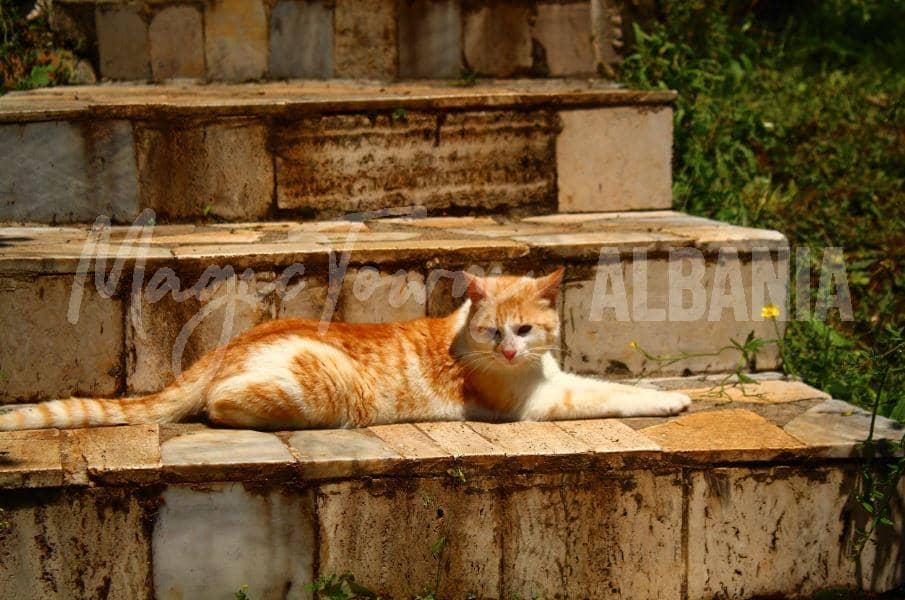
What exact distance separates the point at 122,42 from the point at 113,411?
3269mm

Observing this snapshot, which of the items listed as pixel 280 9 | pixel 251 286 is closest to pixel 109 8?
pixel 280 9

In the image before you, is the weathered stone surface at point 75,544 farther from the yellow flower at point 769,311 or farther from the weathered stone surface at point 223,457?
the yellow flower at point 769,311

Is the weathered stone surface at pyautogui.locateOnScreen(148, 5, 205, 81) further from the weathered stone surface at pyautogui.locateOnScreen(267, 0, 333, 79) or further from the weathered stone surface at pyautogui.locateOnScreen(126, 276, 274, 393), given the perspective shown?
the weathered stone surface at pyautogui.locateOnScreen(126, 276, 274, 393)

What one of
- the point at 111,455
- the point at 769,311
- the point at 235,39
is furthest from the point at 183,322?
the point at 235,39

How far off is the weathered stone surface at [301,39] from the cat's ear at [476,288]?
282 centimetres

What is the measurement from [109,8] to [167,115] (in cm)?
167

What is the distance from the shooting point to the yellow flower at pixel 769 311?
16.4 ft

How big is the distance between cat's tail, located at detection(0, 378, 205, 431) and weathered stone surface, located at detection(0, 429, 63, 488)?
0.06 m

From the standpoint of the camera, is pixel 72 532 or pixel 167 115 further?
pixel 167 115

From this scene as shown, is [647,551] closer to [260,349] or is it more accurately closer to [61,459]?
[260,349]

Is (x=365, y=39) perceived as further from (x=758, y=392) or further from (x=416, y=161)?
(x=758, y=392)

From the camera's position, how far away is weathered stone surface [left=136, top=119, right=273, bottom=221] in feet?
17.6

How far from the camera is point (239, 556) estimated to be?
3.71 m

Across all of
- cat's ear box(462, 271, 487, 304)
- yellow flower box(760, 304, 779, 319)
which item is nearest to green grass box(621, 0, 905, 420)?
yellow flower box(760, 304, 779, 319)
